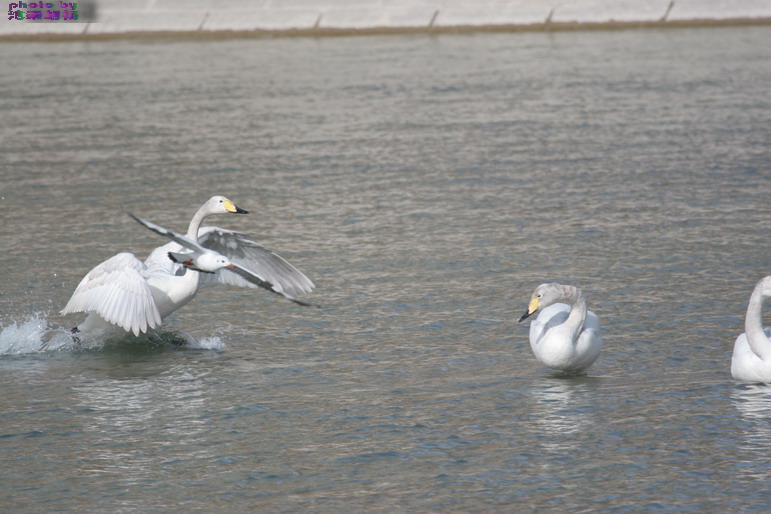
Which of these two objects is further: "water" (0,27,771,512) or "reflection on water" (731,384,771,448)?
"reflection on water" (731,384,771,448)

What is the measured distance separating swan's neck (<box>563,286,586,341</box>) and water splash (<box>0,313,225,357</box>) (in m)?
3.04

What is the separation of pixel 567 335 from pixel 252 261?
10.8 ft

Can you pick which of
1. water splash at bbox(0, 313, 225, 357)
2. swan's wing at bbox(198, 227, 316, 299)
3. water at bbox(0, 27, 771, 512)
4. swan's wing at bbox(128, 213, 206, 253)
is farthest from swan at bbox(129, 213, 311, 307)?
swan's wing at bbox(198, 227, 316, 299)

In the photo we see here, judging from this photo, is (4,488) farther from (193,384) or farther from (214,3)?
(214,3)

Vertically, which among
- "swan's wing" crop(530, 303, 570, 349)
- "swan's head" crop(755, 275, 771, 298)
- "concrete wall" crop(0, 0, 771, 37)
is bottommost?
"swan's wing" crop(530, 303, 570, 349)

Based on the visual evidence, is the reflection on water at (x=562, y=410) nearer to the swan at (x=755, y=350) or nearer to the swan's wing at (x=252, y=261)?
the swan at (x=755, y=350)

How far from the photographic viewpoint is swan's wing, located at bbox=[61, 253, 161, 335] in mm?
9719

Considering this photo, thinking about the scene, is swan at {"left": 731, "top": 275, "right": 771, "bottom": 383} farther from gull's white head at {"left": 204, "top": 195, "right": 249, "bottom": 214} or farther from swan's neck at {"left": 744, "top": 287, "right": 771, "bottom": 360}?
gull's white head at {"left": 204, "top": 195, "right": 249, "bottom": 214}

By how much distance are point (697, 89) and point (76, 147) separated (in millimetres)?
11635

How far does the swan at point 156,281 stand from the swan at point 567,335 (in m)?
2.57

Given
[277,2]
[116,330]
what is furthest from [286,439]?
[277,2]

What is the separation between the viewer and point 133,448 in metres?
8.24

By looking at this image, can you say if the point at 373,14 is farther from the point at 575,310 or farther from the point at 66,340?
the point at 575,310

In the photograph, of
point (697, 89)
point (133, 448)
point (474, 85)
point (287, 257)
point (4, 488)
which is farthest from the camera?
point (474, 85)
